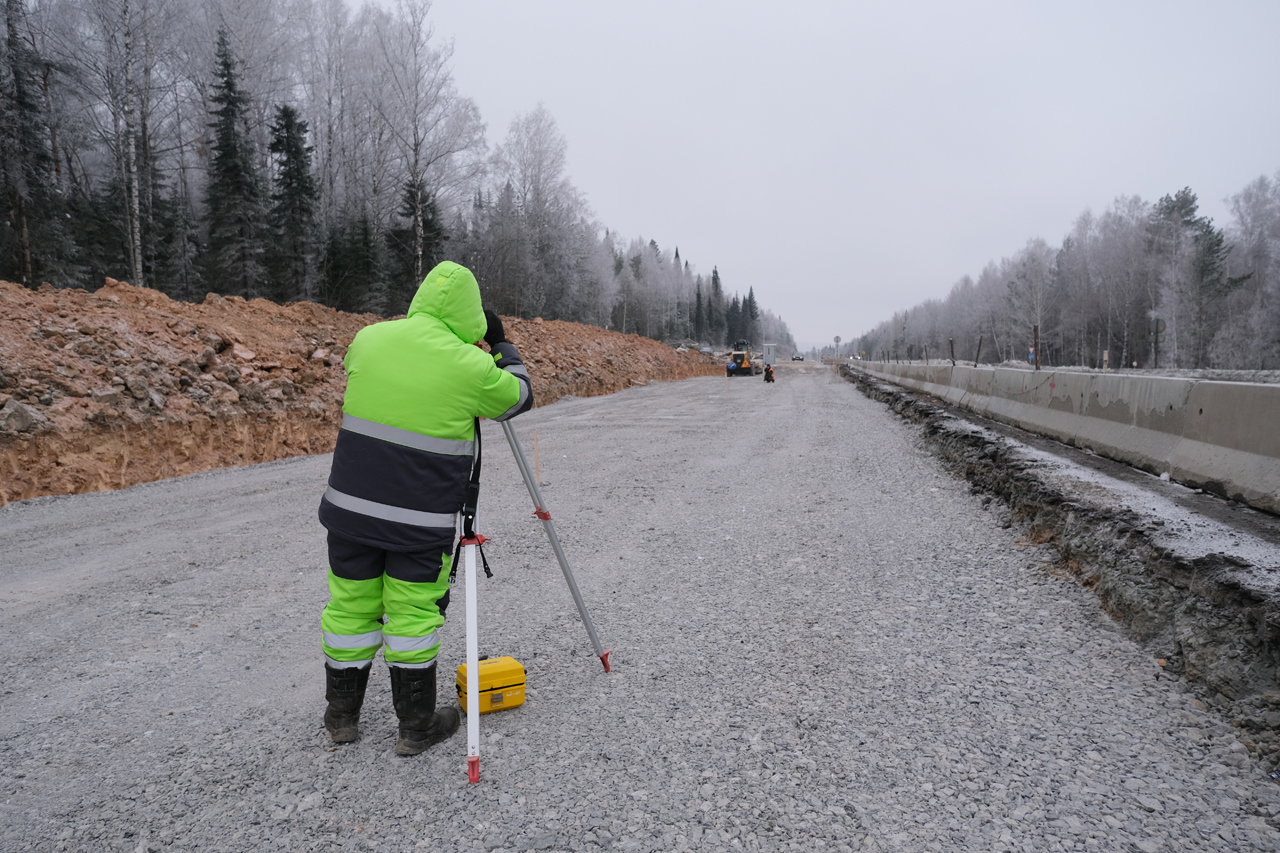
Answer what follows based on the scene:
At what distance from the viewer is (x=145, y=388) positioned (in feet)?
31.0

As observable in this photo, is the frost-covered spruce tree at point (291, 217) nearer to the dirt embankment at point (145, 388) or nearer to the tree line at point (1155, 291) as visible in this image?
the dirt embankment at point (145, 388)

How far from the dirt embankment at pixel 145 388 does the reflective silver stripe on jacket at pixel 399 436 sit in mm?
7785

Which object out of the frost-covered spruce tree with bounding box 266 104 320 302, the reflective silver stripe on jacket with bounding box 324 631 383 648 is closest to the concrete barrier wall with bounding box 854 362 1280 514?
the reflective silver stripe on jacket with bounding box 324 631 383 648

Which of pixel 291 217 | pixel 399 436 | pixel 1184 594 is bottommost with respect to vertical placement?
pixel 1184 594

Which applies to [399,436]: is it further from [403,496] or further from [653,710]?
[653,710]

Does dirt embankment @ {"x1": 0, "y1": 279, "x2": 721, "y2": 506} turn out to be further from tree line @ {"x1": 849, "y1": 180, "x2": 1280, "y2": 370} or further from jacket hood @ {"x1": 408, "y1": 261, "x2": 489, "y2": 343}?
tree line @ {"x1": 849, "y1": 180, "x2": 1280, "y2": 370}

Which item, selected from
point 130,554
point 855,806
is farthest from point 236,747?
point 130,554

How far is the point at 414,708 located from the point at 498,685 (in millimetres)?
398

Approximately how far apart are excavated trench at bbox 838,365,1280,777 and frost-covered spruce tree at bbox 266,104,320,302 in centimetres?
2894

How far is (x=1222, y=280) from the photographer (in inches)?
1943

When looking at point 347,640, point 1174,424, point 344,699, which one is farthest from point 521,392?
point 1174,424

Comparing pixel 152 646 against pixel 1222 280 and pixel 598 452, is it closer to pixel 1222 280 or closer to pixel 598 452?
pixel 598 452

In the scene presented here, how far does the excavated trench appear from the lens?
112 inches

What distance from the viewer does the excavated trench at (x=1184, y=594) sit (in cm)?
284
